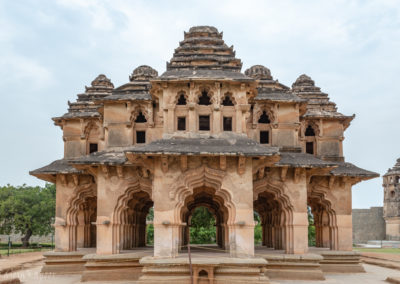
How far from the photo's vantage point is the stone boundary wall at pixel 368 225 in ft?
178

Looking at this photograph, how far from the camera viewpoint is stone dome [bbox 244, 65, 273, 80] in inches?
864

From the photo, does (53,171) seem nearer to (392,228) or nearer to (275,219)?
(275,219)

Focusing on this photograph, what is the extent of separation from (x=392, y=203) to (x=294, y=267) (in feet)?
129

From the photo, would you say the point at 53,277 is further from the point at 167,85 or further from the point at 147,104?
the point at 167,85

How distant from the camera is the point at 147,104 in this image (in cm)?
2011

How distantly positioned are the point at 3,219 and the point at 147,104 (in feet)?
96.3

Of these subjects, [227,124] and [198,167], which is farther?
[227,124]

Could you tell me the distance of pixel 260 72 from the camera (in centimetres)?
2209

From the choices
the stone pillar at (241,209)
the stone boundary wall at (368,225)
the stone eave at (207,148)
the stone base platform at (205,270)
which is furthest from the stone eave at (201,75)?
the stone boundary wall at (368,225)

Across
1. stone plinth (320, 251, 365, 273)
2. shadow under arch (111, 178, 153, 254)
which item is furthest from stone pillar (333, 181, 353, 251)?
Result: shadow under arch (111, 178, 153, 254)

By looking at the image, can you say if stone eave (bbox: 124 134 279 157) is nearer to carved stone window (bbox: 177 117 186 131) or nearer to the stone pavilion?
the stone pavilion

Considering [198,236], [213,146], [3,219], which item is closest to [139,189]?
[213,146]

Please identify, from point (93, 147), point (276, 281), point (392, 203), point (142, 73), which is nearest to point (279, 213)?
point (276, 281)

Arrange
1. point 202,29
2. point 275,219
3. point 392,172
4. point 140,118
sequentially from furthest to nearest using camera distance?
point 392,172 → point 275,219 → point 140,118 → point 202,29
